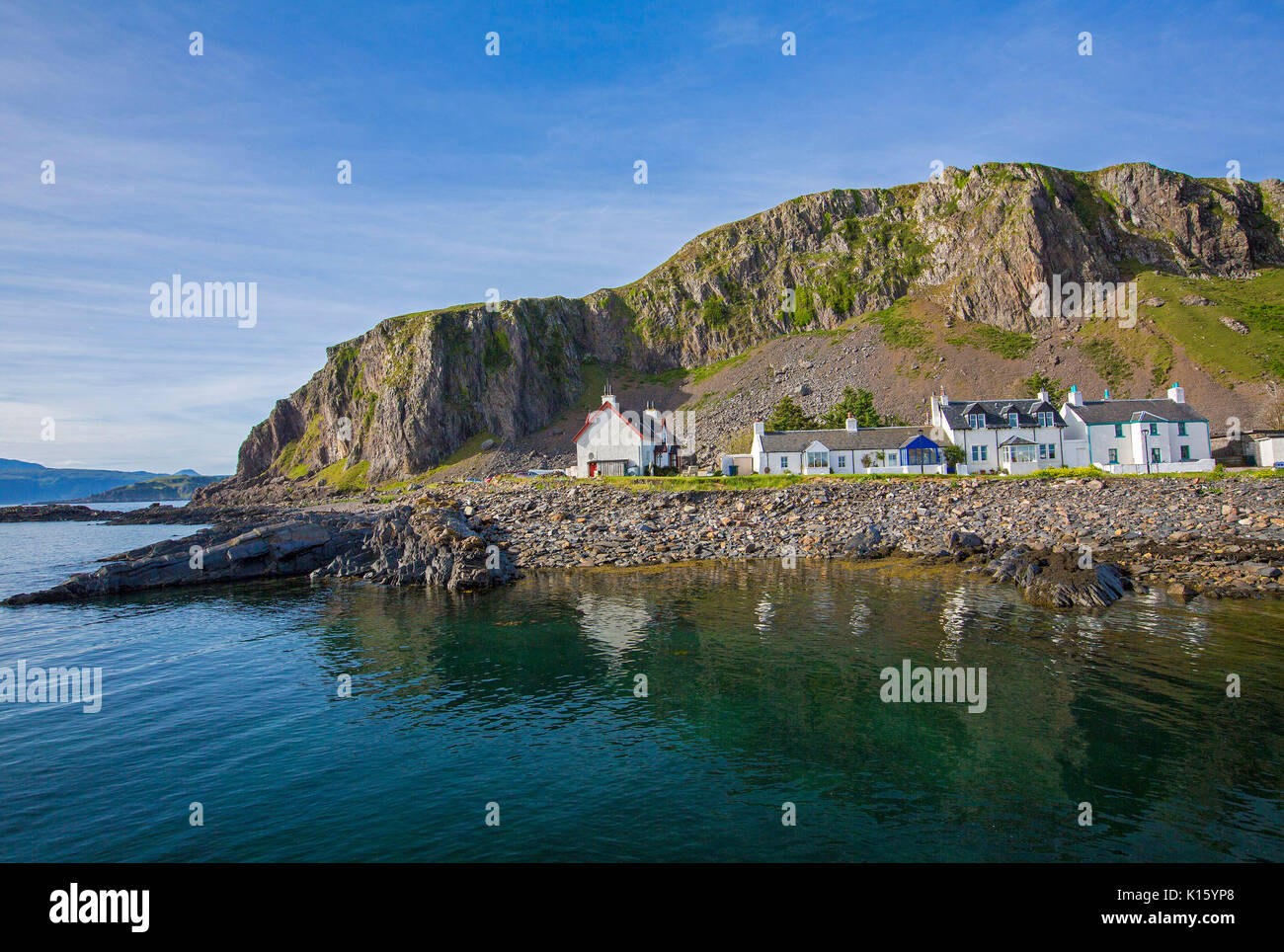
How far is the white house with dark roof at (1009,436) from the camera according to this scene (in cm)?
6731

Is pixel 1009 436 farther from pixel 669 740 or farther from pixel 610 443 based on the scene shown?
pixel 669 740

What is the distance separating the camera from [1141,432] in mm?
64188

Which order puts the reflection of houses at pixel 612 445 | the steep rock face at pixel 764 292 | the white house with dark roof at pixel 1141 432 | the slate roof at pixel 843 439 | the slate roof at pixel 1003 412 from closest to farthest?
the white house with dark roof at pixel 1141 432 < the slate roof at pixel 1003 412 < the slate roof at pixel 843 439 < the reflection of houses at pixel 612 445 < the steep rock face at pixel 764 292

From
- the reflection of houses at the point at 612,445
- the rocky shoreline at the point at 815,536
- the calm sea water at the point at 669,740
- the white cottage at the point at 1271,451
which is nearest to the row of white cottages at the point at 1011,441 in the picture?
the reflection of houses at the point at 612,445

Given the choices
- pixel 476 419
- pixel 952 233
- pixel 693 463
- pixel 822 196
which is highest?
pixel 822 196

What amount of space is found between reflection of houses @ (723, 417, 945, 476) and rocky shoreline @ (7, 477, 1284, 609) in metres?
11.1

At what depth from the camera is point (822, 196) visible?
161 meters

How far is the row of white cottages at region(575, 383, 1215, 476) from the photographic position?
64.6 meters

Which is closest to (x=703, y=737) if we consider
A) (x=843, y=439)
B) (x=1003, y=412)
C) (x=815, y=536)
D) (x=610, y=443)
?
(x=815, y=536)

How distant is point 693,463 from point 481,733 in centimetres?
7676

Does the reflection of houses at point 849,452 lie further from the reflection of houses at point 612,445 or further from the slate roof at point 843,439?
the reflection of houses at point 612,445

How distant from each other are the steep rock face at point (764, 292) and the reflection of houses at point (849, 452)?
7492 centimetres

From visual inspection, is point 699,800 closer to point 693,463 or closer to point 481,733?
point 481,733
